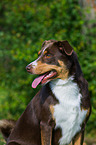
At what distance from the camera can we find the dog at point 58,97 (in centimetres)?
298

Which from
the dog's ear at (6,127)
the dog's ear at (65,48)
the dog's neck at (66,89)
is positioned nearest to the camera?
the dog's ear at (65,48)

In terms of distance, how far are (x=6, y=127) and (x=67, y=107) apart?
1.18 m

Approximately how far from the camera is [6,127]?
148 inches

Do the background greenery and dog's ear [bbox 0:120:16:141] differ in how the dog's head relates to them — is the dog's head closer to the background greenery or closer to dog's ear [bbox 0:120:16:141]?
dog's ear [bbox 0:120:16:141]

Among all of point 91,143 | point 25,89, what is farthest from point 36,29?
point 91,143

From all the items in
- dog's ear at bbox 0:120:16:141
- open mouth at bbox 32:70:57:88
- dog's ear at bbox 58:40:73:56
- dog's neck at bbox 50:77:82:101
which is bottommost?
dog's ear at bbox 0:120:16:141

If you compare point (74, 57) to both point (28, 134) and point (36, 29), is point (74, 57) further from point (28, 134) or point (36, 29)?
point (36, 29)

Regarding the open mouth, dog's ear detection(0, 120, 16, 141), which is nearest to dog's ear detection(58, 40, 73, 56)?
the open mouth

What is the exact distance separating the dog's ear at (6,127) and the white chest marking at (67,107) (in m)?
0.98

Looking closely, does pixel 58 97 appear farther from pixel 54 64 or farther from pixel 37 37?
pixel 37 37

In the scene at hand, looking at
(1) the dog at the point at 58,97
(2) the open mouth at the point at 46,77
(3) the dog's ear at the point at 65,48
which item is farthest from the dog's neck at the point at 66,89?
(3) the dog's ear at the point at 65,48

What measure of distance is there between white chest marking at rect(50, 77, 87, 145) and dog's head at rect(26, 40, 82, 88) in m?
0.12

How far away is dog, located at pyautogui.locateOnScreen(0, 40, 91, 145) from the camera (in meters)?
2.98

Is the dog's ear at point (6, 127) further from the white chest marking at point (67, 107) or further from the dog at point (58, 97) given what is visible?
the white chest marking at point (67, 107)
